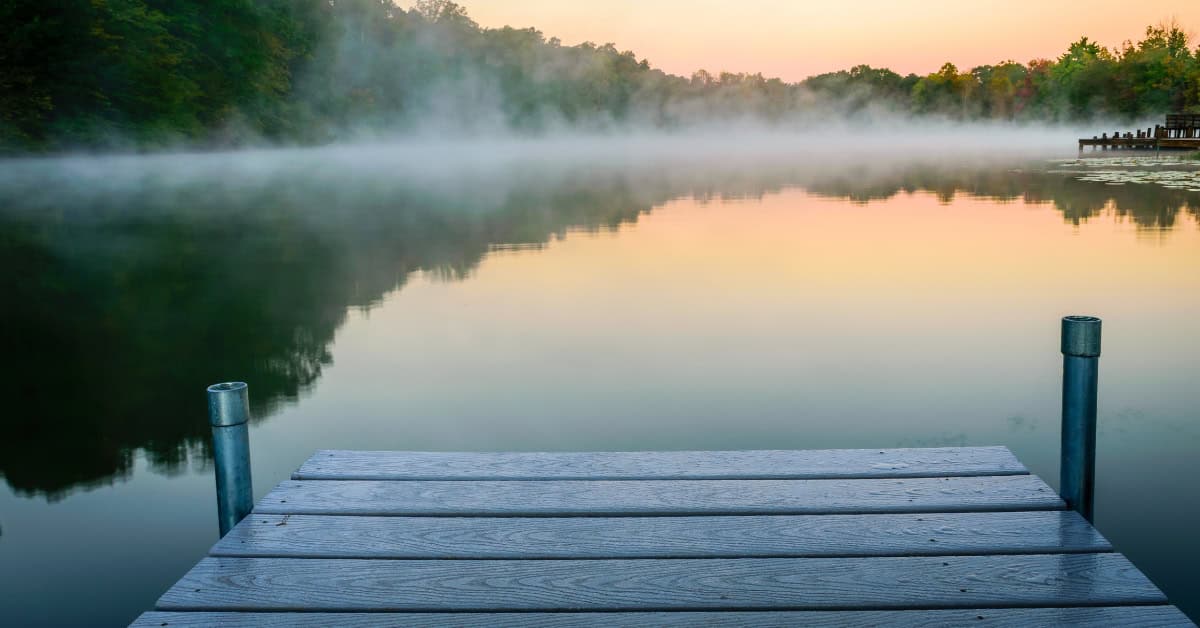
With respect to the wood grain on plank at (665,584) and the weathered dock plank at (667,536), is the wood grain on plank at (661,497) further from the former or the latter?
the wood grain on plank at (665,584)

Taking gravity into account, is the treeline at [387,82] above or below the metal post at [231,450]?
above

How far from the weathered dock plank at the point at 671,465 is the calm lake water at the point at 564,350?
699 millimetres

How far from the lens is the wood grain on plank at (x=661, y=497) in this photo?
3270mm

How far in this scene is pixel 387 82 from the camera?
8094cm

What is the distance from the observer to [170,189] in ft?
92.7

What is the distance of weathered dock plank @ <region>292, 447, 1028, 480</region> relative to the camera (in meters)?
3.59

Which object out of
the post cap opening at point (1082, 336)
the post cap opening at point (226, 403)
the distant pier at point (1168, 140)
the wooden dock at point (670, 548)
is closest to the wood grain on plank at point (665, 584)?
the wooden dock at point (670, 548)

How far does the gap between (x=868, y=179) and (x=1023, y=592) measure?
A: 84.5ft

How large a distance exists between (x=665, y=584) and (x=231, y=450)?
1.43 meters

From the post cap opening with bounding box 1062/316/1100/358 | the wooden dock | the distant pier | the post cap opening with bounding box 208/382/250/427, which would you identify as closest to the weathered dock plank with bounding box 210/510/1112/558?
the wooden dock

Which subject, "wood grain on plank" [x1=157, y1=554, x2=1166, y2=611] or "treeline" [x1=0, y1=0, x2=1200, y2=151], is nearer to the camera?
"wood grain on plank" [x1=157, y1=554, x2=1166, y2=611]

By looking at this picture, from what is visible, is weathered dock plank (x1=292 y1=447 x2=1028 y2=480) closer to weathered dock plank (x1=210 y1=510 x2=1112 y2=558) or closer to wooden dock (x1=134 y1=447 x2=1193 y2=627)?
wooden dock (x1=134 y1=447 x2=1193 y2=627)

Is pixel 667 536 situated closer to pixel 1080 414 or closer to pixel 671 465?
pixel 671 465

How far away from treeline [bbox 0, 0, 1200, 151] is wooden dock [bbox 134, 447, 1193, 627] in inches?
1486
